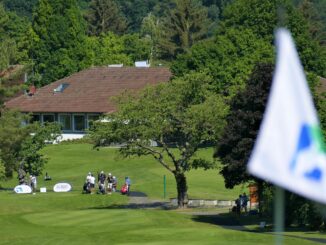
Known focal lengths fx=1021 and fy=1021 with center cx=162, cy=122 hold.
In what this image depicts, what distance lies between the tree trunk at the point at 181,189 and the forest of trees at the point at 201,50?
0.60 meters

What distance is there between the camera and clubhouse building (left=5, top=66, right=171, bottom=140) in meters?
86.8

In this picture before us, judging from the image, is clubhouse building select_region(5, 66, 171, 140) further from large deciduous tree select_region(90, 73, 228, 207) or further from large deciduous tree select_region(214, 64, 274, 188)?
large deciduous tree select_region(214, 64, 274, 188)

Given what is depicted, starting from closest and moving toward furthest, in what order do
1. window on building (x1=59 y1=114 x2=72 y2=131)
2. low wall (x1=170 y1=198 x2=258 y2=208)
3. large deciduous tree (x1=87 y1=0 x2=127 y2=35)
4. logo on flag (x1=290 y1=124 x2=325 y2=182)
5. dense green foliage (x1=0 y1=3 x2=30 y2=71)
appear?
logo on flag (x1=290 y1=124 x2=325 y2=182) < low wall (x1=170 y1=198 x2=258 y2=208) < dense green foliage (x1=0 y1=3 x2=30 y2=71) < window on building (x1=59 y1=114 x2=72 y2=131) < large deciduous tree (x1=87 y1=0 x2=127 y2=35)

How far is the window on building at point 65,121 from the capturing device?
288 ft

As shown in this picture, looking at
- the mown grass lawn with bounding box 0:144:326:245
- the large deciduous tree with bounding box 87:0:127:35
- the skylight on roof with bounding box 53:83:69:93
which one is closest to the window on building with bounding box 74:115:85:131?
the skylight on roof with bounding box 53:83:69:93

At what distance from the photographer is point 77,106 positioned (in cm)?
8712

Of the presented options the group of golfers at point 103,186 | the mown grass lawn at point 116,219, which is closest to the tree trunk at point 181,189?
the mown grass lawn at point 116,219

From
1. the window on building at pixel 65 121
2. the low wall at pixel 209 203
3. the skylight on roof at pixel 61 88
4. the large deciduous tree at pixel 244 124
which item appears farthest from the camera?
the skylight on roof at pixel 61 88

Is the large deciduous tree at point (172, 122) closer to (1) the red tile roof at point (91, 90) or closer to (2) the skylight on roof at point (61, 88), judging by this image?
(1) the red tile roof at point (91, 90)

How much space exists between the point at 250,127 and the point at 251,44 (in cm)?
3771

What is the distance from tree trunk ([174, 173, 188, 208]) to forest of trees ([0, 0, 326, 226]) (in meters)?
0.60

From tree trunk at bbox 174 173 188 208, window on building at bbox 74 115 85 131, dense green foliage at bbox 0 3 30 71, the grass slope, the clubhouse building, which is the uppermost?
dense green foliage at bbox 0 3 30 71

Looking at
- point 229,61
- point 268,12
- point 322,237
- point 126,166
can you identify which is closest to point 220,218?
point 322,237

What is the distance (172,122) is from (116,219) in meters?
9.71
